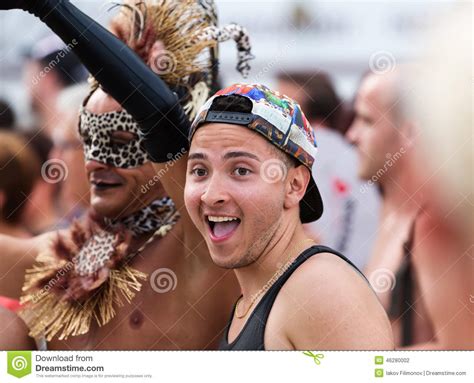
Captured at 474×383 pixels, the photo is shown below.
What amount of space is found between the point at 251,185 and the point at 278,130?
215 mm

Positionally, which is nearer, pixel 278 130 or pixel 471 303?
pixel 278 130

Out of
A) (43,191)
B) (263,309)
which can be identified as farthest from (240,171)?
(43,191)

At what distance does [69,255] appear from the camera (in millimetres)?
3826

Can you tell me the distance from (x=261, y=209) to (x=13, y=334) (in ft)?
5.12

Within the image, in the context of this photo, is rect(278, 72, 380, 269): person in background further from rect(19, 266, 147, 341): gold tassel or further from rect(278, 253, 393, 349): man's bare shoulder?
rect(278, 253, 393, 349): man's bare shoulder

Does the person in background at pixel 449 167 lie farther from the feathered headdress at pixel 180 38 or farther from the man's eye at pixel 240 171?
the man's eye at pixel 240 171

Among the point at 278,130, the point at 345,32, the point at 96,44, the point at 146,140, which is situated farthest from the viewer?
the point at 345,32

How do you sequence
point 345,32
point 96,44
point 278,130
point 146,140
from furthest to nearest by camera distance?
point 345,32 → point 146,140 → point 96,44 → point 278,130

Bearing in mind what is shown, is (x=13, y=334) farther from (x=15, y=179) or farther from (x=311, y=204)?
(x=311, y=204)

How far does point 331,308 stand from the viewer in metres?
2.57

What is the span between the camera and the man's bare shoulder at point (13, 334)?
372cm
